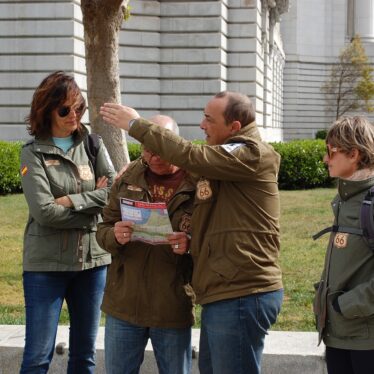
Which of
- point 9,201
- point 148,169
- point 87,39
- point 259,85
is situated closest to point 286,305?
point 87,39

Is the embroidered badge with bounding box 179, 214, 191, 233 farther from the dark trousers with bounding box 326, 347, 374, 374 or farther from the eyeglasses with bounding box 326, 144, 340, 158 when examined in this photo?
the dark trousers with bounding box 326, 347, 374, 374

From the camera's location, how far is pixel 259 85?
2473cm

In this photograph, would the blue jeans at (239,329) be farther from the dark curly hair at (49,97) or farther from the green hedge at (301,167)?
the green hedge at (301,167)

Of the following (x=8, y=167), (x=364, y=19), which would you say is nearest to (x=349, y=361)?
(x=8, y=167)

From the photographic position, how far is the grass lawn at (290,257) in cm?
663

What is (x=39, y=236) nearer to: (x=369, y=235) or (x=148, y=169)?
(x=148, y=169)

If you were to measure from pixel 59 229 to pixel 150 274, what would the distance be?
2.49 ft

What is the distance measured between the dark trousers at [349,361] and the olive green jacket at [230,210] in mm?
407

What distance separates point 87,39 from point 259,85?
1834 cm

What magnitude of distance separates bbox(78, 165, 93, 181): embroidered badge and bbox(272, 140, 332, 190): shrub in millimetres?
16100

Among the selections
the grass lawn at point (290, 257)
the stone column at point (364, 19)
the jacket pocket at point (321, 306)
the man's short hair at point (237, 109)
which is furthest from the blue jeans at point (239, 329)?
the stone column at point (364, 19)

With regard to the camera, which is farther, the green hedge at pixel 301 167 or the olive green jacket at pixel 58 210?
the green hedge at pixel 301 167

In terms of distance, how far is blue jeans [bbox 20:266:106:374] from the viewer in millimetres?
4148

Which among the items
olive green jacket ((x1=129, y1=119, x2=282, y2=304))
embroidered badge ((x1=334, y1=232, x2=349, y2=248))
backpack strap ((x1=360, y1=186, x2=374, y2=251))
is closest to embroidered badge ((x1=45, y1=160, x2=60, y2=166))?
olive green jacket ((x1=129, y1=119, x2=282, y2=304))
